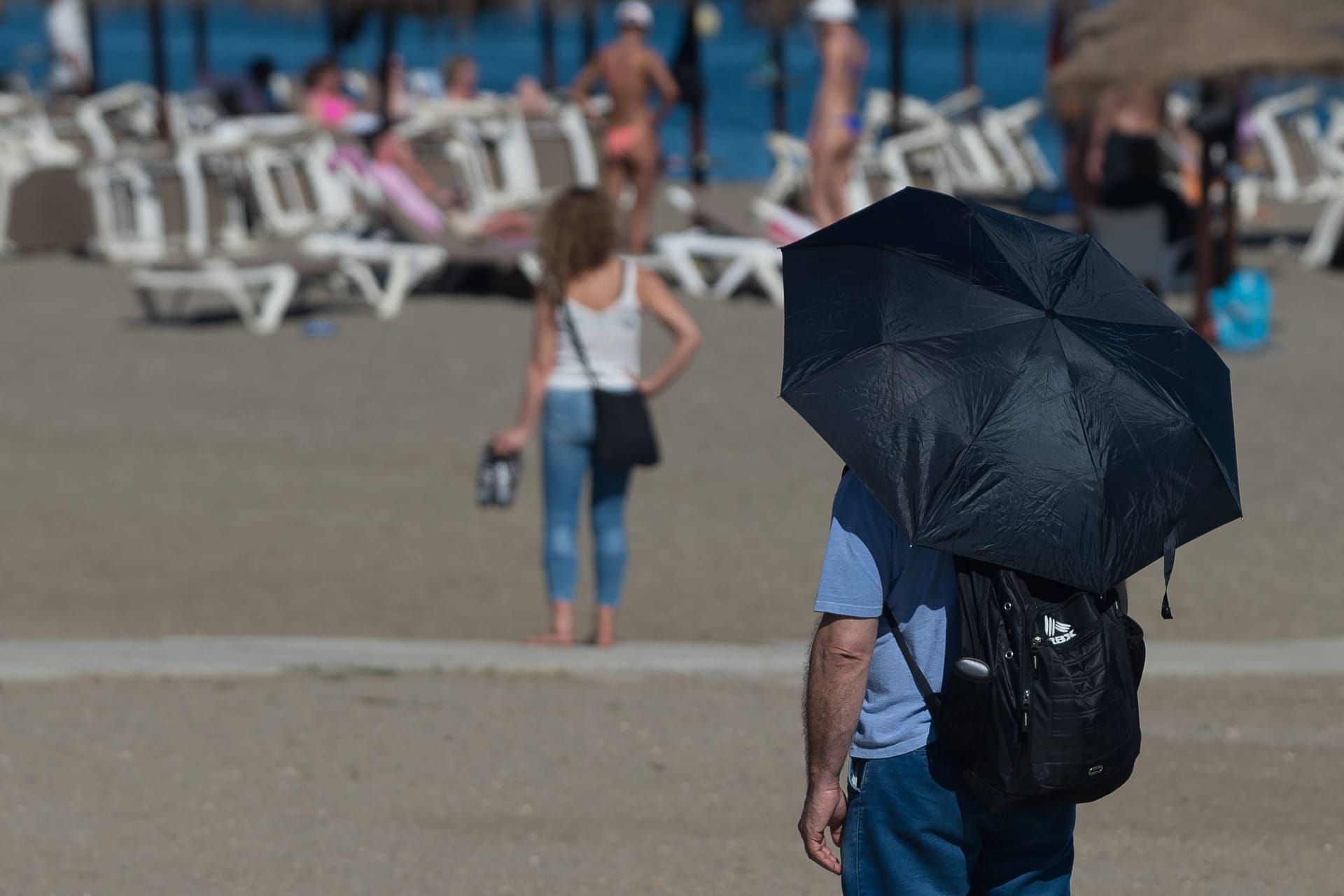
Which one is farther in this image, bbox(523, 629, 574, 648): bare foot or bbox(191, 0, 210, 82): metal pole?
bbox(191, 0, 210, 82): metal pole

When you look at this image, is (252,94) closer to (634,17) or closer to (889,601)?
(634,17)

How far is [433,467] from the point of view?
26.6 feet

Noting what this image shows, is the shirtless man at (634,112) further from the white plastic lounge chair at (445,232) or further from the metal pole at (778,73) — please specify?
the metal pole at (778,73)

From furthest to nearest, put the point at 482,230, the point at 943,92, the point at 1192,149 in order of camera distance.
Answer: the point at 943,92, the point at 1192,149, the point at 482,230

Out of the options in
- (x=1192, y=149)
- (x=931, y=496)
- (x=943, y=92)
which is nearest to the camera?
(x=931, y=496)

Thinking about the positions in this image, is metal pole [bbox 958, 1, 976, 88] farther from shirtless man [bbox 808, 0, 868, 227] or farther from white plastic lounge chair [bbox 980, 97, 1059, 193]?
shirtless man [bbox 808, 0, 868, 227]

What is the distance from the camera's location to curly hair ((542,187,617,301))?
17.2 feet

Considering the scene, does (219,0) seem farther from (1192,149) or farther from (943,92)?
(943,92)

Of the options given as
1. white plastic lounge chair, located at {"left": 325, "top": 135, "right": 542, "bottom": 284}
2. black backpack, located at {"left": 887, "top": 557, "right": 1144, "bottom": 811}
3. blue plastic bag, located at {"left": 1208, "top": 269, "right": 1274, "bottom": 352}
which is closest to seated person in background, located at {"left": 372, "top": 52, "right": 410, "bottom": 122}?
white plastic lounge chair, located at {"left": 325, "top": 135, "right": 542, "bottom": 284}

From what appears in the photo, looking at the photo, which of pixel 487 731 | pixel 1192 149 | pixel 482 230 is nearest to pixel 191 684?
pixel 487 731

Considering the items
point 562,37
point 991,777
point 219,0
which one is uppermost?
point 991,777

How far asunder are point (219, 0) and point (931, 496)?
24587 mm

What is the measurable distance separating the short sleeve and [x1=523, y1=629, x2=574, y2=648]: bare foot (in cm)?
309

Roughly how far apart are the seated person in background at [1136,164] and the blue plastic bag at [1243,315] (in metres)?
1.24
